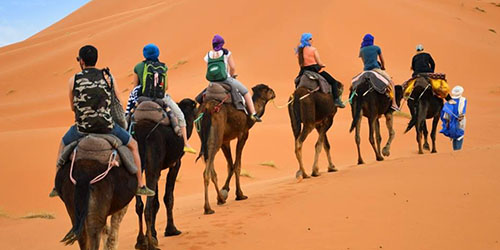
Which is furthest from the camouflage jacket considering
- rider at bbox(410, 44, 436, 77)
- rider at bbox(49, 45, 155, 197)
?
rider at bbox(410, 44, 436, 77)

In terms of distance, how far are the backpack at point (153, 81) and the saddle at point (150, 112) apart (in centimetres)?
12

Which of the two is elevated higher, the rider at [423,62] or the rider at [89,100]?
the rider at [423,62]

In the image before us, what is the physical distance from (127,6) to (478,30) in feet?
209

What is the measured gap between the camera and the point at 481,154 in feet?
42.0

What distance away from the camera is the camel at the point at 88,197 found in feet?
20.9

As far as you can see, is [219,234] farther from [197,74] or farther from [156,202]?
[197,74]

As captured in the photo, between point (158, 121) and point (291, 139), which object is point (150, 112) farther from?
point (291, 139)

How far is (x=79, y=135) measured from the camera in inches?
267

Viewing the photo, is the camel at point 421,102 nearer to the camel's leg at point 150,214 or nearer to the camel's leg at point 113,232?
the camel's leg at point 150,214

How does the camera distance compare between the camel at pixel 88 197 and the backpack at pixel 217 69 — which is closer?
the camel at pixel 88 197

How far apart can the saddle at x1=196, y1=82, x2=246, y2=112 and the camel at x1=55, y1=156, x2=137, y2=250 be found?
4.56 meters

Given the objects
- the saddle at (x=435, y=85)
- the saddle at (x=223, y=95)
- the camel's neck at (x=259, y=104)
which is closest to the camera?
the saddle at (x=223, y=95)

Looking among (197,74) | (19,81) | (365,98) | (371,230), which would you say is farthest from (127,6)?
(371,230)

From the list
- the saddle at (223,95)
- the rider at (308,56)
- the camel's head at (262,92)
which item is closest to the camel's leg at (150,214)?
the saddle at (223,95)
